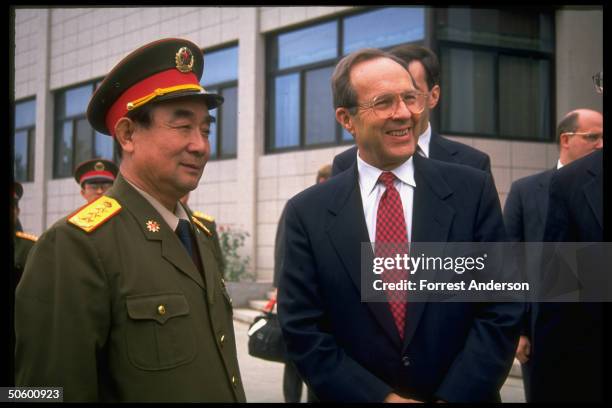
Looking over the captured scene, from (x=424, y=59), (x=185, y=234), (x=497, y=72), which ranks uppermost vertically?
(x=497, y=72)

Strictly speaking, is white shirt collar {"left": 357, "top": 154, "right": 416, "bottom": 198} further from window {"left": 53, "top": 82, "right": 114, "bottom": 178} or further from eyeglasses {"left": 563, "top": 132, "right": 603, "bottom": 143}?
window {"left": 53, "top": 82, "right": 114, "bottom": 178}

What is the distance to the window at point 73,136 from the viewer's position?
18.2 ft

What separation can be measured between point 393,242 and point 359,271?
14 cm

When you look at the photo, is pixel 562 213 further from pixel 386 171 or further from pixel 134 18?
pixel 134 18

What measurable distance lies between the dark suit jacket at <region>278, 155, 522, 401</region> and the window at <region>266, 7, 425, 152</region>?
17.6 ft

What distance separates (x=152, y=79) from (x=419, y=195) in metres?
0.87

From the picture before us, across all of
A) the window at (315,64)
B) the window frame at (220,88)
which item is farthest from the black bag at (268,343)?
the window at (315,64)

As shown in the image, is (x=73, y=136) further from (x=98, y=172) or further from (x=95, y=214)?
(x=95, y=214)

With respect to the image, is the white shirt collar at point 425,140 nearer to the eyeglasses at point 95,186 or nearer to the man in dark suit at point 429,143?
the man in dark suit at point 429,143

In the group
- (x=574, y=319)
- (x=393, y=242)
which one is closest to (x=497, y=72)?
(x=574, y=319)

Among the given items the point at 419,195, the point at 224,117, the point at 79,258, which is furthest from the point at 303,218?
the point at 224,117

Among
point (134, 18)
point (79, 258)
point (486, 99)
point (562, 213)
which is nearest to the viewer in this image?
point (79, 258)

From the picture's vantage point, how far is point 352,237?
6.71 feet

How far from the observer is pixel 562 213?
2.22m
